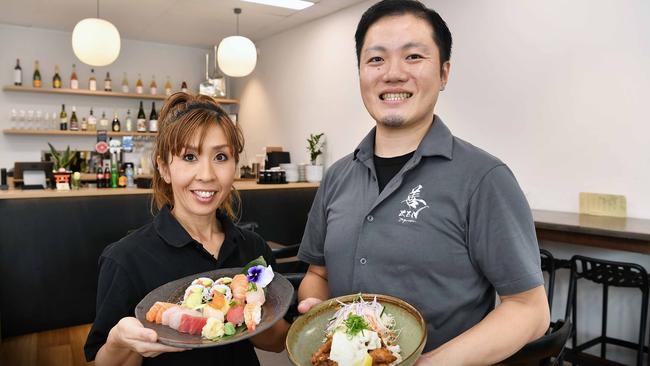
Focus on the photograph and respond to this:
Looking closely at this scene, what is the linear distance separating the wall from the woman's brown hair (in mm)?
2886

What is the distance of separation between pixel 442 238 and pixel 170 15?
5662 millimetres

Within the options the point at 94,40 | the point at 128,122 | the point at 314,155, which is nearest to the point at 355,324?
the point at 94,40

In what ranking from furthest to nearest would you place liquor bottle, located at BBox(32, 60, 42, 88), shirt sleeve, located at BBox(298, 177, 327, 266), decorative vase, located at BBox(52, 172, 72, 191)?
liquor bottle, located at BBox(32, 60, 42, 88)
decorative vase, located at BBox(52, 172, 72, 191)
shirt sleeve, located at BBox(298, 177, 327, 266)

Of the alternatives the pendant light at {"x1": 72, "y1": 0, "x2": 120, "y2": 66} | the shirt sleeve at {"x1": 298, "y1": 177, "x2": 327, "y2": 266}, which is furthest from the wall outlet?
the pendant light at {"x1": 72, "y1": 0, "x2": 120, "y2": 66}

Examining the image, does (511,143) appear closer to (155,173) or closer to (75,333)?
(155,173)

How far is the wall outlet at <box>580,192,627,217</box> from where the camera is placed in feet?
10.5

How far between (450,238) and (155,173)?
2.83ft

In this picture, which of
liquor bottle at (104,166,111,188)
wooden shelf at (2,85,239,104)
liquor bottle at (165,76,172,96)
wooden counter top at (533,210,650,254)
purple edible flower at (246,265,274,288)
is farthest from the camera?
liquor bottle at (165,76,172,96)

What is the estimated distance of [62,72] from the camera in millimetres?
6883

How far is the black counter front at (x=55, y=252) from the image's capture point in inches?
128

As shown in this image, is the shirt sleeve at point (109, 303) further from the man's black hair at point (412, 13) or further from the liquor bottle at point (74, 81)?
the liquor bottle at point (74, 81)

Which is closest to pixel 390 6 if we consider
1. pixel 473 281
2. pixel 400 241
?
pixel 400 241

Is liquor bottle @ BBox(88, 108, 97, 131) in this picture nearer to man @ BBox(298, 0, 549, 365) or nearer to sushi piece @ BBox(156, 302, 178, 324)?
man @ BBox(298, 0, 549, 365)

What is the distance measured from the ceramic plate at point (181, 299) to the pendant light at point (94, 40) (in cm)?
391
